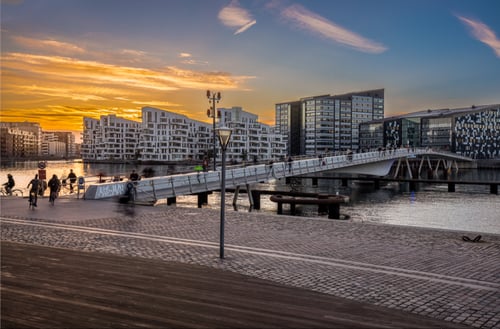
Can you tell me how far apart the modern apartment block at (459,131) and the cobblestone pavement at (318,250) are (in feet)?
501

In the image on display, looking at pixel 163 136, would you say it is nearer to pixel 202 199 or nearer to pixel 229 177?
pixel 202 199

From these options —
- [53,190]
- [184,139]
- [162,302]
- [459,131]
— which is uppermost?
[459,131]

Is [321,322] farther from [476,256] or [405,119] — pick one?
[405,119]

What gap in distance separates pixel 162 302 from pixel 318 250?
6670 mm

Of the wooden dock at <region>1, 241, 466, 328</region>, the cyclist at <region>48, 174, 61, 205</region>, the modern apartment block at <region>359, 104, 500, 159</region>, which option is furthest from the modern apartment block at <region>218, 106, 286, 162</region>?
the wooden dock at <region>1, 241, 466, 328</region>

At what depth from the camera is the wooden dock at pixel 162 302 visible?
6.68 metres

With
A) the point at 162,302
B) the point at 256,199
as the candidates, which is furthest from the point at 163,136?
the point at 162,302

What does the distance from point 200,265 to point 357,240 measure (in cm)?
636

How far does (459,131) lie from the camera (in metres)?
157

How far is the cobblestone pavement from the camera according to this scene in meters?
8.91

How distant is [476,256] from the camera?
1278cm

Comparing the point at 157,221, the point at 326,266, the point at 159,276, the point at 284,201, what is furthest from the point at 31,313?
the point at 284,201

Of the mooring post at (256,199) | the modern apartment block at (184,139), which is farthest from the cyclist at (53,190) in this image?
Result: the modern apartment block at (184,139)

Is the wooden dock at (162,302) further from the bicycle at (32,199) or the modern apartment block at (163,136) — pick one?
the modern apartment block at (163,136)
